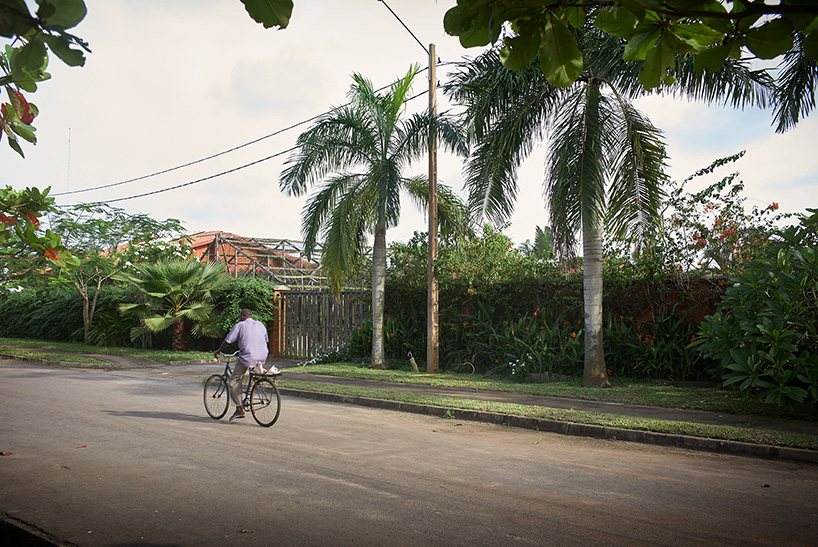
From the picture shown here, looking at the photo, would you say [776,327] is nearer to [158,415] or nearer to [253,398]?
[253,398]

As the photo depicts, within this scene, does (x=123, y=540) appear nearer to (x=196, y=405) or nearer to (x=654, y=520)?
(x=654, y=520)

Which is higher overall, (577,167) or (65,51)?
(577,167)

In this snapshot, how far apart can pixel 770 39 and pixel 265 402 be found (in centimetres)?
799

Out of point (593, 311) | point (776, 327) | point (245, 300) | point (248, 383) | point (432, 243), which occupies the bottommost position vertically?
point (248, 383)

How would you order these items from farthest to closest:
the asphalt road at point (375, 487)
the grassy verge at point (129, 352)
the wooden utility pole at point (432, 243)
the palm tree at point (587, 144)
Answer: the grassy verge at point (129, 352) → the wooden utility pole at point (432, 243) → the palm tree at point (587, 144) → the asphalt road at point (375, 487)

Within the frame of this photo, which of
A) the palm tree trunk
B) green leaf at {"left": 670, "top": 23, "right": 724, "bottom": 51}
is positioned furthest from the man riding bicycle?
green leaf at {"left": 670, "top": 23, "right": 724, "bottom": 51}

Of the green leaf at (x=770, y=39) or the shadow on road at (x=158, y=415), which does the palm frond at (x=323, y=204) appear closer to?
the shadow on road at (x=158, y=415)

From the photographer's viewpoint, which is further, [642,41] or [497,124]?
[497,124]

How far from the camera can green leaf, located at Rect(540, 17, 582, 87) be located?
7.45 feet

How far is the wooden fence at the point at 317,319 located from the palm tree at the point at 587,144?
23.6 ft

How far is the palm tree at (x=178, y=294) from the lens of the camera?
68.6ft

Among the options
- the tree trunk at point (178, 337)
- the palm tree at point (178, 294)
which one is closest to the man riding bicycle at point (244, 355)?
the palm tree at point (178, 294)

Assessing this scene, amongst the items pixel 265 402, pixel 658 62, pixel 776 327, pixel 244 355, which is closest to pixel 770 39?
pixel 658 62

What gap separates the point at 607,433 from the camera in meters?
8.18
